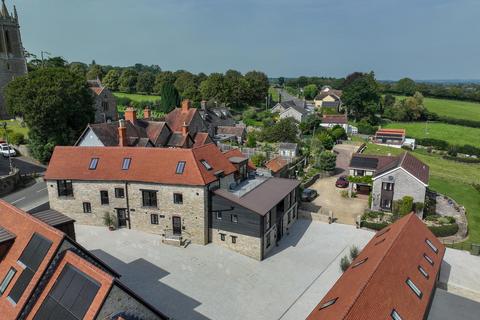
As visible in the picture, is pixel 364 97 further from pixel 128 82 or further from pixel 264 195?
pixel 128 82

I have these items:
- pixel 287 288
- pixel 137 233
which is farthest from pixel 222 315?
pixel 137 233

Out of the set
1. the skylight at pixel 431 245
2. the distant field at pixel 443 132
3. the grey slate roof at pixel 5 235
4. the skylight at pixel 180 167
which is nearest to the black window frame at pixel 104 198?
the skylight at pixel 180 167

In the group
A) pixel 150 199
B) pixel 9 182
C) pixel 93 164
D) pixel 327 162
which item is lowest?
pixel 327 162

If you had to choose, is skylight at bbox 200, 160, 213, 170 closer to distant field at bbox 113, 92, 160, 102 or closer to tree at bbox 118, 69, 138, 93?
distant field at bbox 113, 92, 160, 102

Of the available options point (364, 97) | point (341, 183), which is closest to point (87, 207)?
point (341, 183)

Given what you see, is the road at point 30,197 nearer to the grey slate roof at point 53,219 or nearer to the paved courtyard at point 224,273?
the paved courtyard at point 224,273

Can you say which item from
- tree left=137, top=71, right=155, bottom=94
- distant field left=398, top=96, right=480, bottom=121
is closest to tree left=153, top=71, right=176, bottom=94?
tree left=137, top=71, right=155, bottom=94
